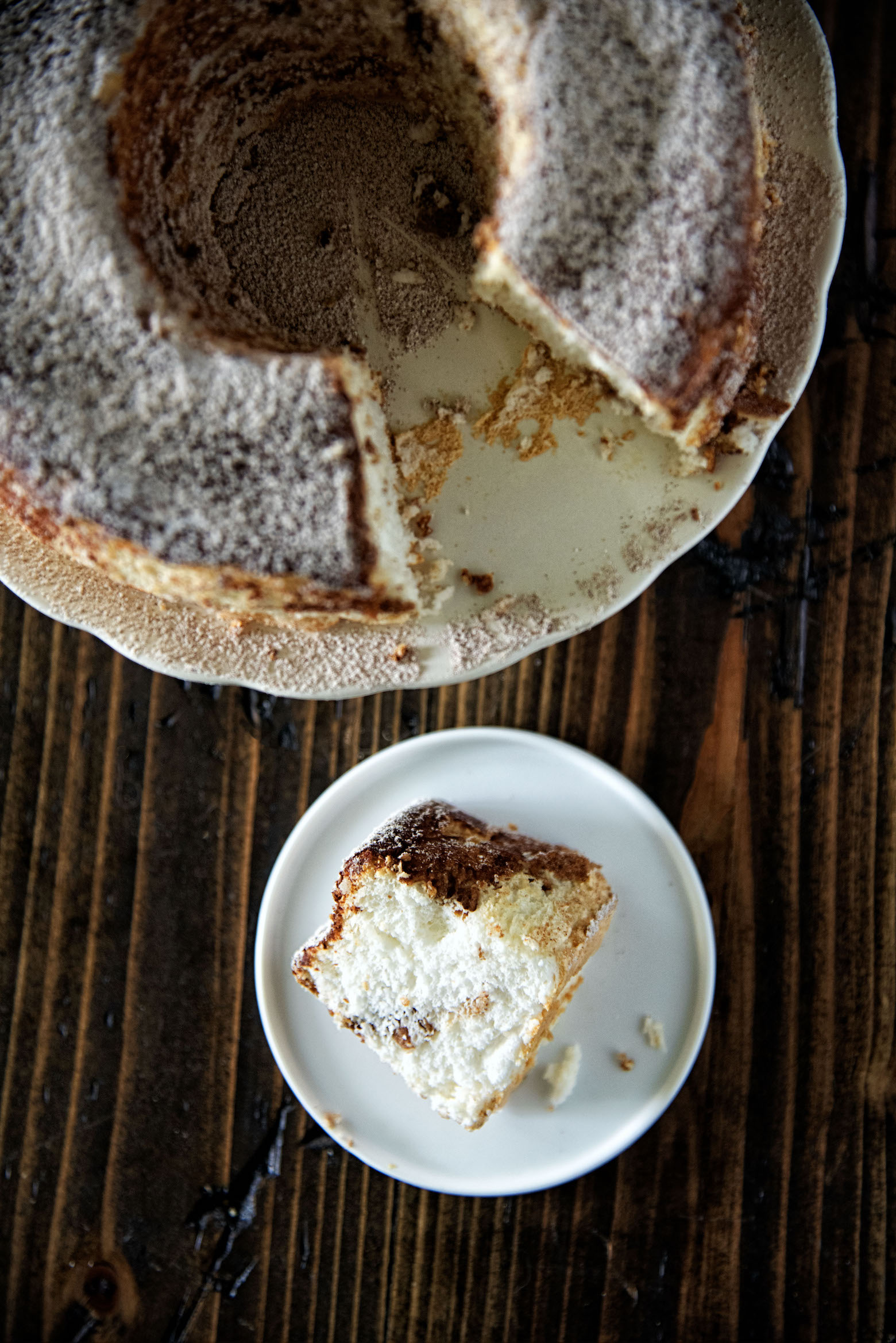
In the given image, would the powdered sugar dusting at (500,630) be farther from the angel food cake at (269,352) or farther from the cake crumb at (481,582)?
the angel food cake at (269,352)

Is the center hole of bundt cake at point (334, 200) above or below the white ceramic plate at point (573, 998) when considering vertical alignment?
above

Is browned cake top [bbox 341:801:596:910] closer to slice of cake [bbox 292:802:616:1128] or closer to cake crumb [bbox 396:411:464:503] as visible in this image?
slice of cake [bbox 292:802:616:1128]

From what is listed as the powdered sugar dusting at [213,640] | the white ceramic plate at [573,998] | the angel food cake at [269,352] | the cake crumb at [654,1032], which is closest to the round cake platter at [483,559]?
the powdered sugar dusting at [213,640]

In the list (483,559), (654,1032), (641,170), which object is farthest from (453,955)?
(641,170)

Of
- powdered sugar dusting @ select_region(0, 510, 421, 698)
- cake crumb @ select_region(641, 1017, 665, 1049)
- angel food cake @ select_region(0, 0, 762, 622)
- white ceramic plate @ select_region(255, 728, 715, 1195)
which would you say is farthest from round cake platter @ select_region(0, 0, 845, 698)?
cake crumb @ select_region(641, 1017, 665, 1049)

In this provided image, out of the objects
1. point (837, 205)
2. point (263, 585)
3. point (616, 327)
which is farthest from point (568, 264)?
point (263, 585)

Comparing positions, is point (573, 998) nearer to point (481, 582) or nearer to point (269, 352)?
point (481, 582)
